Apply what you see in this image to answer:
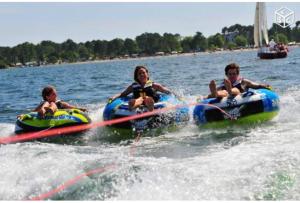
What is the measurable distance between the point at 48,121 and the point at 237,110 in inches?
111

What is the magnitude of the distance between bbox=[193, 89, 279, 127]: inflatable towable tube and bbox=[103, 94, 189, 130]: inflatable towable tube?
26 centimetres

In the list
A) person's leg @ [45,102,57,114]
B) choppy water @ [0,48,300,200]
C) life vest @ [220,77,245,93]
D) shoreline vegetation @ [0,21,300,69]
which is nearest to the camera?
choppy water @ [0,48,300,200]

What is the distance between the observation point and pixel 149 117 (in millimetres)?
7145

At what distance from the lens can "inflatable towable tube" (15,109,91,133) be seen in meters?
7.19

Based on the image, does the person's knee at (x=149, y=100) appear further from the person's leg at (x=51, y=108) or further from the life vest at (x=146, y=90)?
the person's leg at (x=51, y=108)

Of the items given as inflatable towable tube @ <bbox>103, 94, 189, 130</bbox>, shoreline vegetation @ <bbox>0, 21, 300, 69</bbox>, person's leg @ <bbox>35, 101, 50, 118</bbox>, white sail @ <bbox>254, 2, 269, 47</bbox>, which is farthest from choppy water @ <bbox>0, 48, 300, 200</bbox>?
shoreline vegetation @ <bbox>0, 21, 300, 69</bbox>

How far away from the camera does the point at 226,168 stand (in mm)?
4508

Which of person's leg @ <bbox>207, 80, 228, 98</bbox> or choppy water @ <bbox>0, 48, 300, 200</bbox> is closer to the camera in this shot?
choppy water @ <bbox>0, 48, 300, 200</bbox>

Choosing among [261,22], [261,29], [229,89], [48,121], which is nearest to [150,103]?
[229,89]

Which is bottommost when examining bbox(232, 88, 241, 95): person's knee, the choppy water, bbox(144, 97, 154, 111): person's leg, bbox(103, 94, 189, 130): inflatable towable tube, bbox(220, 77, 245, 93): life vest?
the choppy water

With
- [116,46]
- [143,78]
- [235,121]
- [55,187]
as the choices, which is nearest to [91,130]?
[143,78]

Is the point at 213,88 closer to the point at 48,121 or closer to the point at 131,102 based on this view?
the point at 131,102

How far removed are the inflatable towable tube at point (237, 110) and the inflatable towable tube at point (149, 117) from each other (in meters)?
0.26

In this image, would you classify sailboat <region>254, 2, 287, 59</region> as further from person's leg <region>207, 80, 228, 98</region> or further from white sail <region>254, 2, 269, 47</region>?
person's leg <region>207, 80, 228, 98</region>
